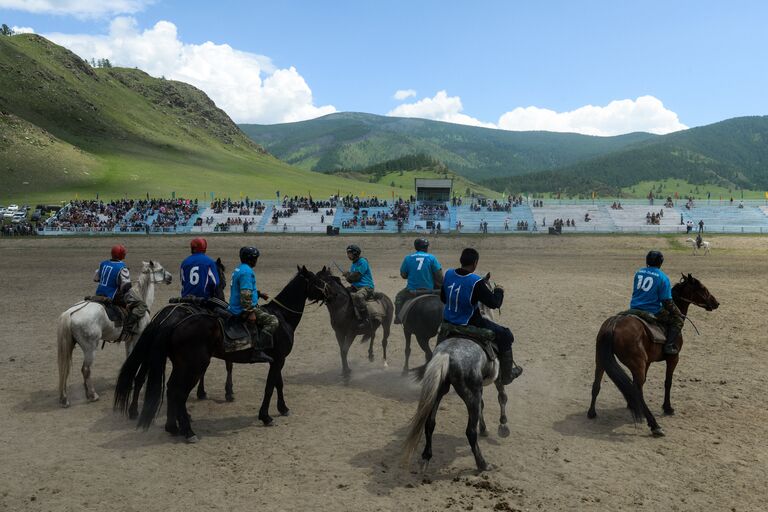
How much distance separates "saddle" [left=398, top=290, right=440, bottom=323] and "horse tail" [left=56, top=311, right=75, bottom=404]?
21.3ft

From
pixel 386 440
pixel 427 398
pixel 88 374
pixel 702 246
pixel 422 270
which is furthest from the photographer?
pixel 702 246

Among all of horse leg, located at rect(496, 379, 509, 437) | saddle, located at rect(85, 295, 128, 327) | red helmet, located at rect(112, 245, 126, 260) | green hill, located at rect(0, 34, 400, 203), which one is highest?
green hill, located at rect(0, 34, 400, 203)

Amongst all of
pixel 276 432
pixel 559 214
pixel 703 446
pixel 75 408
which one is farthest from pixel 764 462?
pixel 559 214

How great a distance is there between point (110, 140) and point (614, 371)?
128102 millimetres

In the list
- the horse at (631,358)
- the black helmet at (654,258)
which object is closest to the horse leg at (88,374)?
the horse at (631,358)

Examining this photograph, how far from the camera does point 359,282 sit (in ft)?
43.1

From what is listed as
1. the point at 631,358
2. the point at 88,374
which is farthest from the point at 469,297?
the point at 88,374

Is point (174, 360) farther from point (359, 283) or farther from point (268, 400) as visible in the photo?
point (359, 283)

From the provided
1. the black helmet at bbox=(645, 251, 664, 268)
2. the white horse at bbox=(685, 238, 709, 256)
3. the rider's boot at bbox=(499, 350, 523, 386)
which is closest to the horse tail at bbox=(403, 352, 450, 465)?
the rider's boot at bbox=(499, 350, 523, 386)

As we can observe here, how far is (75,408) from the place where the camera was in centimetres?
1065

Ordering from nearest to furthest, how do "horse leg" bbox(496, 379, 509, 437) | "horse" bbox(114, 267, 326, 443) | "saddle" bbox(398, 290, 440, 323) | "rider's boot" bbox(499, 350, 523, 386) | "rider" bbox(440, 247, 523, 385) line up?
"rider" bbox(440, 247, 523, 385), "rider's boot" bbox(499, 350, 523, 386), "horse" bbox(114, 267, 326, 443), "horse leg" bbox(496, 379, 509, 437), "saddle" bbox(398, 290, 440, 323)

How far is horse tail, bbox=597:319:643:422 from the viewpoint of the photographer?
929 centimetres

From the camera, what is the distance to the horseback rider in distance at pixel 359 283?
1249cm

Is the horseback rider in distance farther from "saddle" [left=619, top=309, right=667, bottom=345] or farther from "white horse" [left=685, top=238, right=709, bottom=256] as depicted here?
"white horse" [left=685, top=238, right=709, bottom=256]
